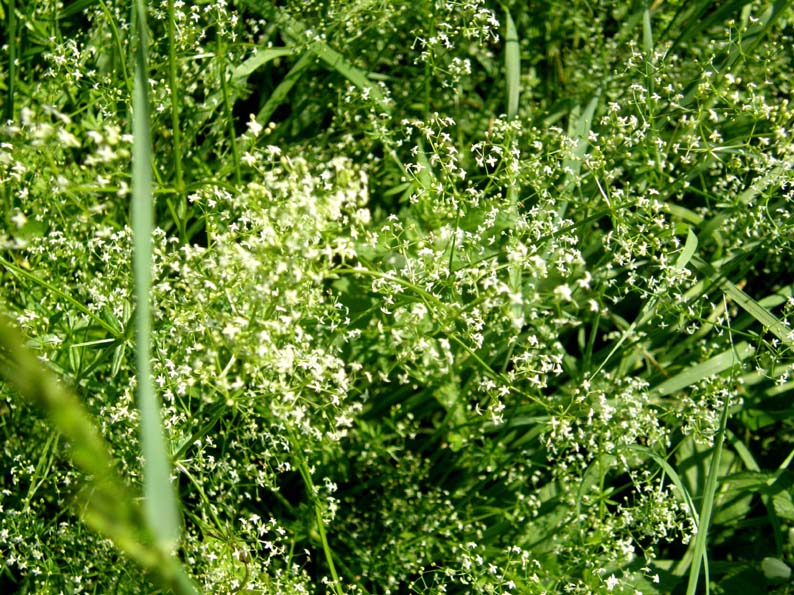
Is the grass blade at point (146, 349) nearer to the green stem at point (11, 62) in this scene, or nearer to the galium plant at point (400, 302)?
the galium plant at point (400, 302)

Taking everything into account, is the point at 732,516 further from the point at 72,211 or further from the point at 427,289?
the point at 72,211

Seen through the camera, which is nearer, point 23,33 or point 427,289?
point 427,289

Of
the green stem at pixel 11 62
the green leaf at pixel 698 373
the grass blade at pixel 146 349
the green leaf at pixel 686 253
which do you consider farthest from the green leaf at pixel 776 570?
the green stem at pixel 11 62

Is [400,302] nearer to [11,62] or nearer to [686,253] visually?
[686,253]

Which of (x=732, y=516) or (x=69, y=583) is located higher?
(x=69, y=583)

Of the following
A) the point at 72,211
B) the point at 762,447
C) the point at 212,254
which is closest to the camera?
the point at 212,254

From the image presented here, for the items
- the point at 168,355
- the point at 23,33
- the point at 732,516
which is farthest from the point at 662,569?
the point at 23,33

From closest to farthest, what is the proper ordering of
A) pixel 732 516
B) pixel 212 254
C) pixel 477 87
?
pixel 212 254 < pixel 732 516 < pixel 477 87
